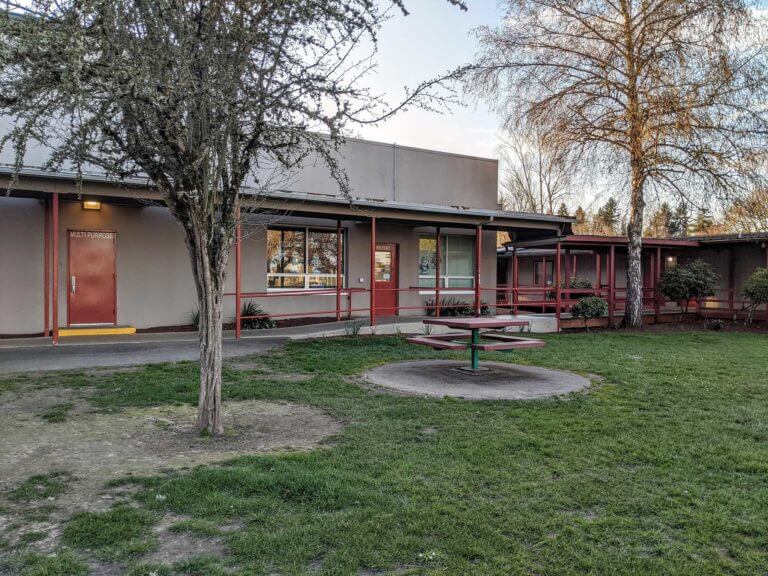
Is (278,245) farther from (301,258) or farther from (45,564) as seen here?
(45,564)

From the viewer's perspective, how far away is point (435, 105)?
5395mm

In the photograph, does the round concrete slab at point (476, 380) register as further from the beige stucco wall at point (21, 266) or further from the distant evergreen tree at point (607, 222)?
the distant evergreen tree at point (607, 222)

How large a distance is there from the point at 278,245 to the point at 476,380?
8.11 m

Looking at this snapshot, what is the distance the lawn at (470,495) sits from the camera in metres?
2.92

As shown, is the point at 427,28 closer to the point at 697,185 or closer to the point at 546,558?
the point at 546,558

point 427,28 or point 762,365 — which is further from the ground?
point 427,28

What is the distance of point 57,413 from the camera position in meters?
5.87

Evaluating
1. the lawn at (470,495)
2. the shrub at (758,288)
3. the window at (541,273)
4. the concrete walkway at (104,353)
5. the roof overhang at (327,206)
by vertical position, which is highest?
the roof overhang at (327,206)

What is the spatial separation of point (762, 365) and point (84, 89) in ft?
36.0

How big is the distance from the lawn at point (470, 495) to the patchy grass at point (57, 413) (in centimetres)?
7

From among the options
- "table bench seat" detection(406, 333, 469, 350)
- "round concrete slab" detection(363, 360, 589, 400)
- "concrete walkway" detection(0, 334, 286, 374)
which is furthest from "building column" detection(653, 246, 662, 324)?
"concrete walkway" detection(0, 334, 286, 374)

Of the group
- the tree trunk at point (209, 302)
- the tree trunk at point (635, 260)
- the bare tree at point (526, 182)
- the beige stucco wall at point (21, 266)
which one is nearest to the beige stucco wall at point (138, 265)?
the beige stucco wall at point (21, 266)

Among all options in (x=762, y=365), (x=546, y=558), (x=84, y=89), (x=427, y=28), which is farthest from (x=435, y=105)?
(x=762, y=365)

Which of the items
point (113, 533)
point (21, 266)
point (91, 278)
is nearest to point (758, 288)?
point (91, 278)
